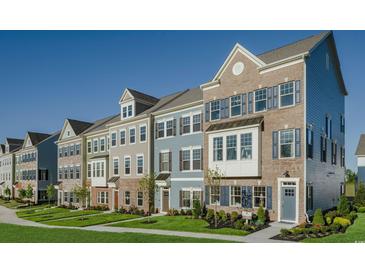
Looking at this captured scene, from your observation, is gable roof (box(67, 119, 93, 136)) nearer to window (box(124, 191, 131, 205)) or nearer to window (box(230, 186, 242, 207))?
window (box(124, 191, 131, 205))

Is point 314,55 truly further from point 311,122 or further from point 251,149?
point 251,149

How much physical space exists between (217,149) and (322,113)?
690cm

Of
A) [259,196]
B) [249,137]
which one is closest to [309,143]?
[249,137]

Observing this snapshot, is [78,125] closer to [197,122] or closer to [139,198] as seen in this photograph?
[139,198]

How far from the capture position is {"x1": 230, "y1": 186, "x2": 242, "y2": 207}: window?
63.0ft

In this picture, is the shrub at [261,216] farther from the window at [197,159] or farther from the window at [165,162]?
the window at [165,162]

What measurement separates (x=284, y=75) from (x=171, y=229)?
1094cm

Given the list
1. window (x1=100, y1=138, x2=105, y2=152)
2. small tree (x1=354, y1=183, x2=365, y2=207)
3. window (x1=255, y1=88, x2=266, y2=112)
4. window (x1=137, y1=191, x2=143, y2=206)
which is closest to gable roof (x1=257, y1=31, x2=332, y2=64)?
window (x1=255, y1=88, x2=266, y2=112)

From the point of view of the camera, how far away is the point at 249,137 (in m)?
18.7

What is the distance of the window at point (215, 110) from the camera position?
2112 centimetres

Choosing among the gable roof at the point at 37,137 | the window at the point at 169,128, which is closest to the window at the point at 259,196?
the window at the point at 169,128

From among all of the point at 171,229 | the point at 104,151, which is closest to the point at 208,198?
the point at 171,229

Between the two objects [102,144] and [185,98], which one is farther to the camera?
[102,144]

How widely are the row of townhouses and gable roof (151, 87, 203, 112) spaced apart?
0.60ft
